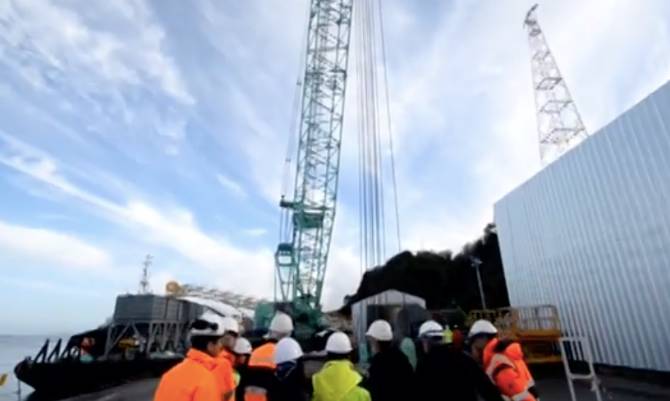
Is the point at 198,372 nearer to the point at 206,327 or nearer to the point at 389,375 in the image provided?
the point at 206,327

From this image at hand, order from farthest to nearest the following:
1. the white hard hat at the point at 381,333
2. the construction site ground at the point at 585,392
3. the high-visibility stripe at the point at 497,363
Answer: the construction site ground at the point at 585,392 < the white hard hat at the point at 381,333 < the high-visibility stripe at the point at 497,363

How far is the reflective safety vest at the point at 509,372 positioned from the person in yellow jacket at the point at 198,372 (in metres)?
2.35

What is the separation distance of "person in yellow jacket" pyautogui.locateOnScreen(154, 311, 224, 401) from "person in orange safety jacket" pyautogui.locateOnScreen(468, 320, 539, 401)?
2.20m

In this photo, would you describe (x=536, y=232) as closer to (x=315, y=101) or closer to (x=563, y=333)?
(x=563, y=333)

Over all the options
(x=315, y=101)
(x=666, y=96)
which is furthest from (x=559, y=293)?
(x=315, y=101)

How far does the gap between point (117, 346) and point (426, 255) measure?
38.6 m

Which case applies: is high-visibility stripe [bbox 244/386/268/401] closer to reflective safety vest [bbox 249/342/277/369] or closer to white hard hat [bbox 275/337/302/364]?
reflective safety vest [bbox 249/342/277/369]

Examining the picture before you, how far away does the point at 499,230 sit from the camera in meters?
16.7

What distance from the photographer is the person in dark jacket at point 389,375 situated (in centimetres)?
307

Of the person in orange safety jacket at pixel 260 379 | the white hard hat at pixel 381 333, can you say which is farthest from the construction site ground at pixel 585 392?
the person in orange safety jacket at pixel 260 379

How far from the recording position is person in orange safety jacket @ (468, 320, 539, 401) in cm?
314

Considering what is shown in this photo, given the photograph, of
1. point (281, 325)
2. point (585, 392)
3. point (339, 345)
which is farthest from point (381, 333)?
point (585, 392)

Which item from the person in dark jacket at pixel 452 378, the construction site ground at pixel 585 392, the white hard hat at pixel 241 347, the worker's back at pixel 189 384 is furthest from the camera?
the construction site ground at pixel 585 392

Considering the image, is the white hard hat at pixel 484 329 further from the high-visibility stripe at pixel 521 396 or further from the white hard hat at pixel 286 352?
the white hard hat at pixel 286 352
